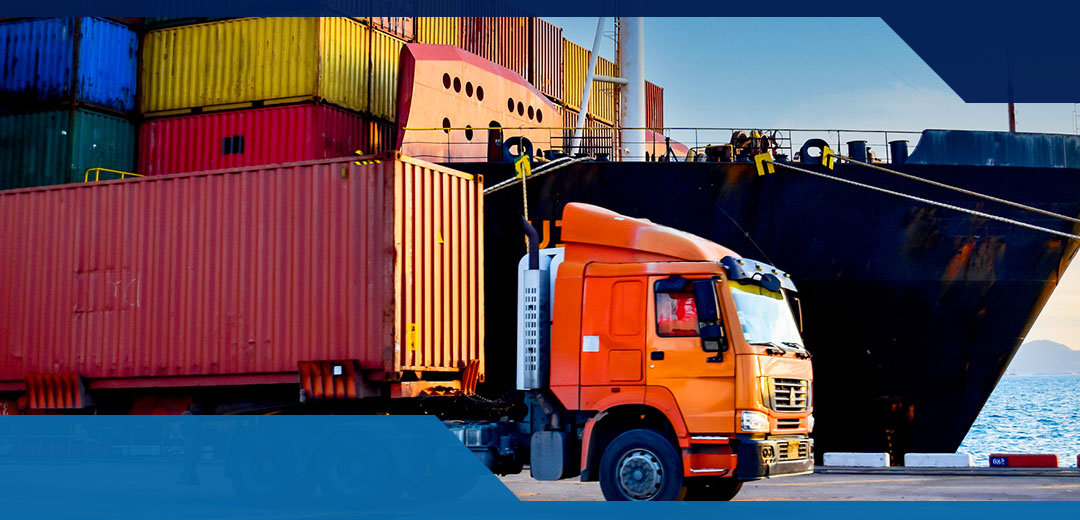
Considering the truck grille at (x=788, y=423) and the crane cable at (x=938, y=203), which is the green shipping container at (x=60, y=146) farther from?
the truck grille at (x=788, y=423)

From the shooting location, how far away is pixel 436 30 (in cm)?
2075

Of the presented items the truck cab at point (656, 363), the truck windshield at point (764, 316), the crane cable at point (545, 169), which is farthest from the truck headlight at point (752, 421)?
the crane cable at point (545, 169)

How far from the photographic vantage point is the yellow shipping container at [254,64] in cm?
1842

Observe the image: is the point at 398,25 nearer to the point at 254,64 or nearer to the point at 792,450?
the point at 254,64

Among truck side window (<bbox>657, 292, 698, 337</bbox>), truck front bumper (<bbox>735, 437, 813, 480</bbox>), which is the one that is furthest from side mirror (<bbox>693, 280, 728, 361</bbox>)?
truck front bumper (<bbox>735, 437, 813, 480</bbox>)

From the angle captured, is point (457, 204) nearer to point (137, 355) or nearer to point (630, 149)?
point (137, 355)

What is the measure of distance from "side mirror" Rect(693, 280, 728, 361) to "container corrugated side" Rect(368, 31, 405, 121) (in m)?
10.8

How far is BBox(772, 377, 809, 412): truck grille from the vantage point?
10.2 m

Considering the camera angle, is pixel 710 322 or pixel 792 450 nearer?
pixel 710 322

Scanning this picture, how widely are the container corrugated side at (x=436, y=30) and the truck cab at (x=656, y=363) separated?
1056 centimetres

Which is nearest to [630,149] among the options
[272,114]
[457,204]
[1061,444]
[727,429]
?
[272,114]

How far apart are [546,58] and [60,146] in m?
10.6

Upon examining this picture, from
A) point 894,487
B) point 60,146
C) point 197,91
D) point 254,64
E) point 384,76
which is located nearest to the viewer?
point 894,487
